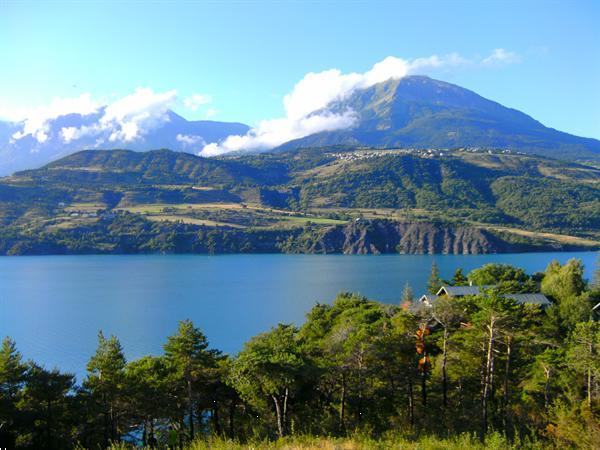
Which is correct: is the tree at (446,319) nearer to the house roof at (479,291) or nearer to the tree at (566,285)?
the house roof at (479,291)

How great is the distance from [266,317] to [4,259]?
380ft

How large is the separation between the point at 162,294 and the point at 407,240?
10493 centimetres

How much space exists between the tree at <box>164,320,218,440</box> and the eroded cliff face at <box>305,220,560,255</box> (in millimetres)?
144099

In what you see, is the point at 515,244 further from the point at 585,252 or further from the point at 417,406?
the point at 417,406

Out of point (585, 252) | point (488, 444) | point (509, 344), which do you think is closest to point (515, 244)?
point (585, 252)

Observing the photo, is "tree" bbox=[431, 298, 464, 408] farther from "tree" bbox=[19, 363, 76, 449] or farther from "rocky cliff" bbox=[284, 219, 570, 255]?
"rocky cliff" bbox=[284, 219, 570, 255]

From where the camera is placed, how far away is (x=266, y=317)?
2474 inches

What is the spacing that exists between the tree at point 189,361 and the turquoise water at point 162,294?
818 inches

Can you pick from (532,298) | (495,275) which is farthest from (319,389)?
(495,275)

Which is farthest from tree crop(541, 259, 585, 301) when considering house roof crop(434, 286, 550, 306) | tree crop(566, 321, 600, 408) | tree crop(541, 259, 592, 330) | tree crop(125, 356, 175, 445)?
tree crop(125, 356, 175, 445)

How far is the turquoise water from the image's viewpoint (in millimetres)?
53000

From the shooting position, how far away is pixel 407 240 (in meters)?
170

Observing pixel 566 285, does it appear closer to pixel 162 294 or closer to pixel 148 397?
pixel 148 397

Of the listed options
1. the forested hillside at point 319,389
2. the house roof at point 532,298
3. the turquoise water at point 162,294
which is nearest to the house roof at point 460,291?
the house roof at point 532,298
